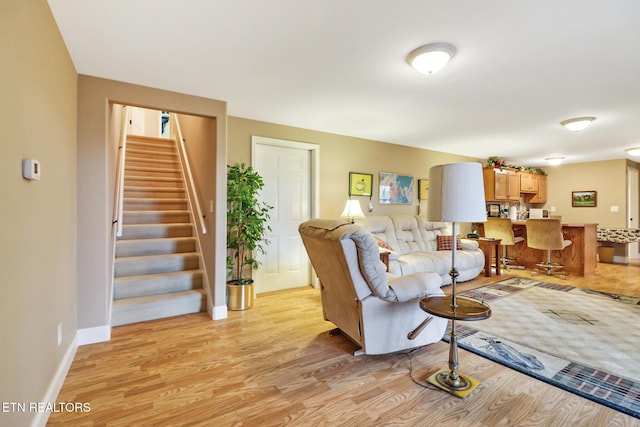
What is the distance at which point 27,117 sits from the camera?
4.85 ft

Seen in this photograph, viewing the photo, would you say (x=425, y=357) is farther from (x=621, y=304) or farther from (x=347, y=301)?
(x=621, y=304)

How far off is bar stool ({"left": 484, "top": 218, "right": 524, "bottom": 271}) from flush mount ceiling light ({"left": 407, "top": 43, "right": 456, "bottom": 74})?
4.18 m

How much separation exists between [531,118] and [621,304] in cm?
249

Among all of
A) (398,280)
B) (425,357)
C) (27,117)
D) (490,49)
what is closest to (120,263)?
(27,117)

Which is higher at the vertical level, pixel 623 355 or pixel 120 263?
pixel 120 263

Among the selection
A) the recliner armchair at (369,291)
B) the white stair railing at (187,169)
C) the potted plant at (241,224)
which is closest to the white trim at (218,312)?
the potted plant at (241,224)

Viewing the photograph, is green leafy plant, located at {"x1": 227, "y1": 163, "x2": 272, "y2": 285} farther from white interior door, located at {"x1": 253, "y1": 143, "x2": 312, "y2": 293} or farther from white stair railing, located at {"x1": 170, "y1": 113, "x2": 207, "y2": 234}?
white interior door, located at {"x1": 253, "y1": 143, "x2": 312, "y2": 293}

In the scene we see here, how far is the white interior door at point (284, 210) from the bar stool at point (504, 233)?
3609 millimetres

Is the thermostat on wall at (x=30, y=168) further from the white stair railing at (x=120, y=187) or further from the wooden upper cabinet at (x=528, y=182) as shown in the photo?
the wooden upper cabinet at (x=528, y=182)

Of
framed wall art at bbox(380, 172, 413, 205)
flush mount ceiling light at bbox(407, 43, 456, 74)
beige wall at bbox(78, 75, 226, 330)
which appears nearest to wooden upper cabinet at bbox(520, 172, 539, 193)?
framed wall art at bbox(380, 172, 413, 205)

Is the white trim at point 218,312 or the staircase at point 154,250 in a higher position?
the staircase at point 154,250

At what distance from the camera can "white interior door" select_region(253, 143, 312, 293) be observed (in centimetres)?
414

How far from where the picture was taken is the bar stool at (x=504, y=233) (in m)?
5.46

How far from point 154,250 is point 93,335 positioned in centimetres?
135
